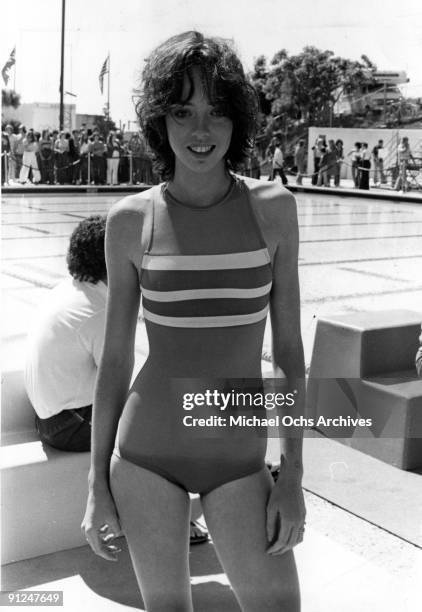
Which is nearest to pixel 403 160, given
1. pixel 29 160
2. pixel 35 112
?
pixel 29 160

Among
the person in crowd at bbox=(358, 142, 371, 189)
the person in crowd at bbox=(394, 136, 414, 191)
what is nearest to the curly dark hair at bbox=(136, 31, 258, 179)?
the person in crowd at bbox=(394, 136, 414, 191)

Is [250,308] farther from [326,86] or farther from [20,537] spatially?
[326,86]

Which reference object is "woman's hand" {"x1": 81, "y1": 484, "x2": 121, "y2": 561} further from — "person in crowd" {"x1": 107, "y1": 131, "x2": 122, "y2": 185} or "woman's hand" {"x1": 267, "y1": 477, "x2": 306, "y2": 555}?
"person in crowd" {"x1": 107, "y1": 131, "x2": 122, "y2": 185}

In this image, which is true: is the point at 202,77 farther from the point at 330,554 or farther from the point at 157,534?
the point at 330,554

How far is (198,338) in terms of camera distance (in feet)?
4.52

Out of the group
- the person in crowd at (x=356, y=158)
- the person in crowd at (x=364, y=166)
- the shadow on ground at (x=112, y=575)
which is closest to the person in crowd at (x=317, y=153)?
the person in crowd at (x=356, y=158)

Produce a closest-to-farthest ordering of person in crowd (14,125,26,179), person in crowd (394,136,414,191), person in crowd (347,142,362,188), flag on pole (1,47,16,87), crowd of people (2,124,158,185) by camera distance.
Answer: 1. flag on pole (1,47,16,87)
2. crowd of people (2,124,158,185)
3. person in crowd (394,136,414,191)
4. person in crowd (14,125,26,179)
5. person in crowd (347,142,362,188)

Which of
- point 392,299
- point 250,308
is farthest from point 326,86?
point 392,299

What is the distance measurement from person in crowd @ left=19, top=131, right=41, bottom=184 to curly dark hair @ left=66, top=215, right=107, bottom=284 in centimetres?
1043

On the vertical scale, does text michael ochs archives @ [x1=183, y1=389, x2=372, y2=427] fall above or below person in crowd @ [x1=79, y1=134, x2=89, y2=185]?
below

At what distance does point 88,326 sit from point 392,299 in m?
4.50

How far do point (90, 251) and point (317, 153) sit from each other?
47.6 feet

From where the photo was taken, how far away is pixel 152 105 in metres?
1.43

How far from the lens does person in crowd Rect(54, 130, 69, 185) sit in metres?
11.7
